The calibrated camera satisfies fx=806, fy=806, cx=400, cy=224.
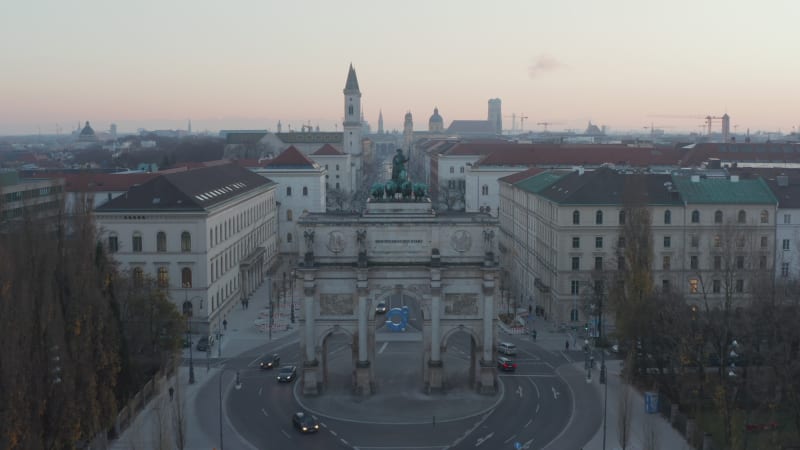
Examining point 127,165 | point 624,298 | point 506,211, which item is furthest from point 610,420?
point 127,165

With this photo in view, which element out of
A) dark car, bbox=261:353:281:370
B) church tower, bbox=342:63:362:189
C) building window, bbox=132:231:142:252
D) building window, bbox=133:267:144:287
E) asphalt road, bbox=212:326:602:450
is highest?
church tower, bbox=342:63:362:189

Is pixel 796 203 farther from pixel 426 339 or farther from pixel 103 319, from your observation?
pixel 103 319

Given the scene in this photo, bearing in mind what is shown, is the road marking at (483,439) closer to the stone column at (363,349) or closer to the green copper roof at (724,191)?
the stone column at (363,349)

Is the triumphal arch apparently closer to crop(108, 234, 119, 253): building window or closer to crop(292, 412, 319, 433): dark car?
crop(292, 412, 319, 433): dark car

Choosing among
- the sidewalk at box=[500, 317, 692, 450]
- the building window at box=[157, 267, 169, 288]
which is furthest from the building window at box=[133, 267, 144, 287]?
the sidewalk at box=[500, 317, 692, 450]

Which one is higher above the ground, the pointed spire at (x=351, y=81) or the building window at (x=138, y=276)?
the pointed spire at (x=351, y=81)

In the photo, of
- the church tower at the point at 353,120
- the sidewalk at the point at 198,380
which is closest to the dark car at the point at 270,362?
the sidewalk at the point at 198,380
